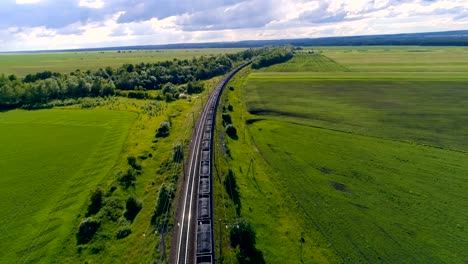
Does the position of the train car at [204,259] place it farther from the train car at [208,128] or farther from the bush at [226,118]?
the bush at [226,118]

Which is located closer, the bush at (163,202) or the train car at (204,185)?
the bush at (163,202)

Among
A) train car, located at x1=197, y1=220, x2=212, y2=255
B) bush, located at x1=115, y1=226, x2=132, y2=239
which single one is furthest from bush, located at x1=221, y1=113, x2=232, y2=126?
bush, located at x1=115, y1=226, x2=132, y2=239

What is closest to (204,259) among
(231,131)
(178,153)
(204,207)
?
(204,207)

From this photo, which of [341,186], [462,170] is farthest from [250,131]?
[462,170]

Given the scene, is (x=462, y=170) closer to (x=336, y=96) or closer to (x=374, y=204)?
(x=374, y=204)

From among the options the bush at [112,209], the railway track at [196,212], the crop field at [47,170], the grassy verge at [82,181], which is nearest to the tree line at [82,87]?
the grassy verge at [82,181]
